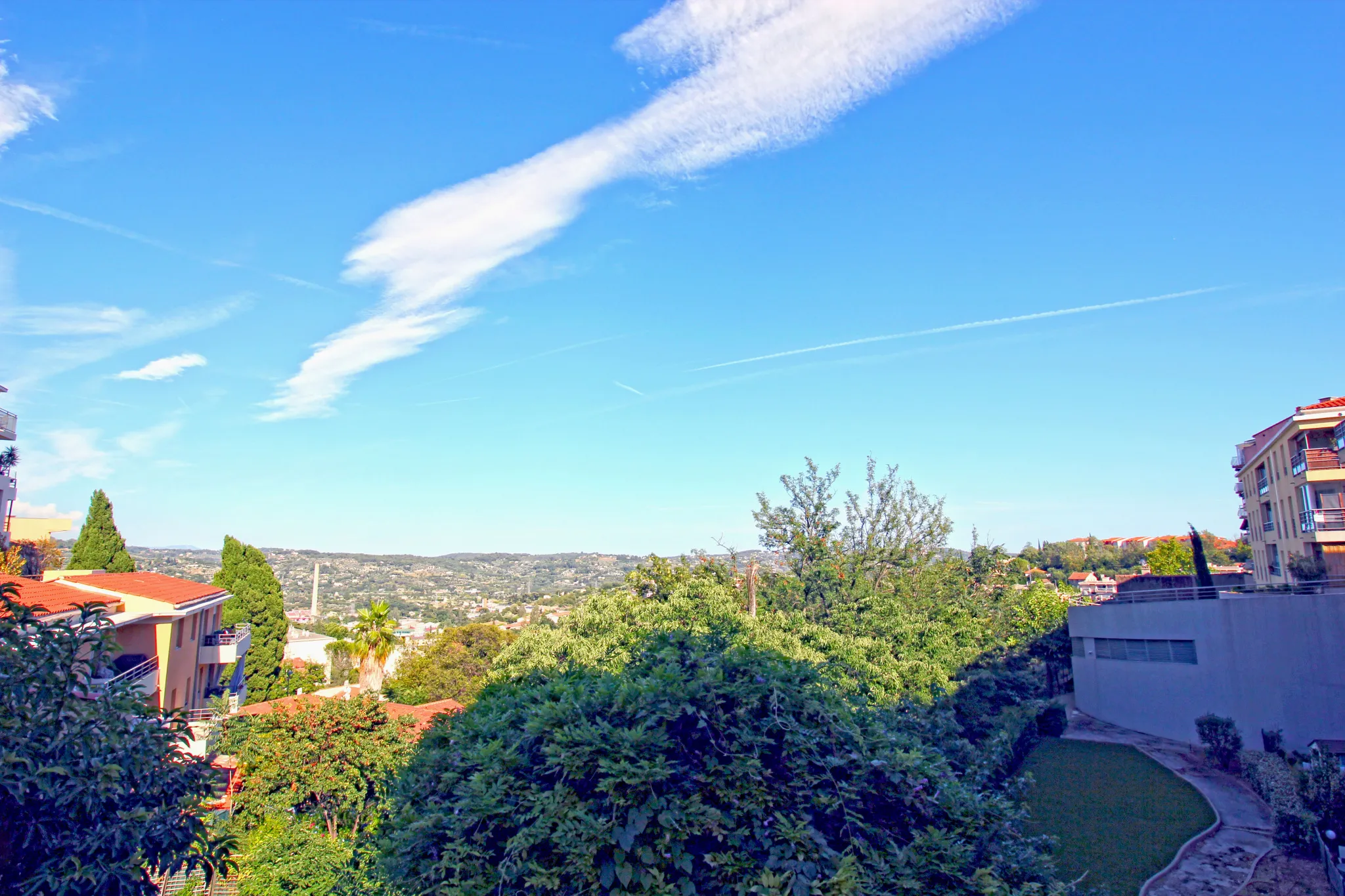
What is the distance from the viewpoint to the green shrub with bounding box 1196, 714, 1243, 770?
2119cm

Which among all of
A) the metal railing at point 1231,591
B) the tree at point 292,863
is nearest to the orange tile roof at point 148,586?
the tree at point 292,863

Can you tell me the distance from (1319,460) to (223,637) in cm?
4317

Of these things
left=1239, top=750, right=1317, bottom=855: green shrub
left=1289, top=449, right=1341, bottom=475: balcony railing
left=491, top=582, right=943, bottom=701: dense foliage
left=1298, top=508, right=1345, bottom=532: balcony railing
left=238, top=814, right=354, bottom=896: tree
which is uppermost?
left=1289, top=449, right=1341, bottom=475: balcony railing

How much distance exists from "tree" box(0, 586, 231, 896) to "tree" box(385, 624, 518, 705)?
125ft

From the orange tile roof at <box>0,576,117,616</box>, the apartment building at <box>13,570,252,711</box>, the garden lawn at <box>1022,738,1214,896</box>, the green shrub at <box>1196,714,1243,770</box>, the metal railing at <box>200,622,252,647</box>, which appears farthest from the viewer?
the metal railing at <box>200,622,252,647</box>

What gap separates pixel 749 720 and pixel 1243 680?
81.8 ft

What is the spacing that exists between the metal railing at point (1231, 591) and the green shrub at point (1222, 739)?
4125 millimetres

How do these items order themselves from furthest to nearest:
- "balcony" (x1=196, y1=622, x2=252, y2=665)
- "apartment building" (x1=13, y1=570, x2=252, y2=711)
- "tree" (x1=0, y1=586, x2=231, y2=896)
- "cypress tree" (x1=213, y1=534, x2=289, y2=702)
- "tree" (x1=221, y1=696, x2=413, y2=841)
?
"cypress tree" (x1=213, y1=534, x2=289, y2=702) < "balcony" (x1=196, y1=622, x2=252, y2=665) < "apartment building" (x1=13, y1=570, x2=252, y2=711) < "tree" (x1=221, y1=696, x2=413, y2=841) < "tree" (x1=0, y1=586, x2=231, y2=896)

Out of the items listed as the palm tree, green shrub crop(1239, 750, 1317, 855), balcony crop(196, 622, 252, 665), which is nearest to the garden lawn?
green shrub crop(1239, 750, 1317, 855)

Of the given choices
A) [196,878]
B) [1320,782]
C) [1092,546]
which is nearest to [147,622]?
[196,878]

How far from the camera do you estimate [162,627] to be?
920 inches

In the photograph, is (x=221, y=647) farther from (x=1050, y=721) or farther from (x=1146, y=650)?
(x=1146, y=650)

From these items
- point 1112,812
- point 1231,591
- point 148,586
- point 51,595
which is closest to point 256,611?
point 148,586

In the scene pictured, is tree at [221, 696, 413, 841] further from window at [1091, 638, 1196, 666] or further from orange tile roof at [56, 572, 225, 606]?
window at [1091, 638, 1196, 666]
